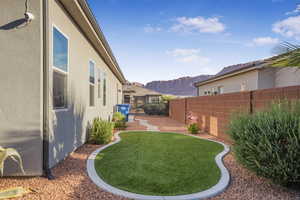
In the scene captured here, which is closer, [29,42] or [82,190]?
[82,190]

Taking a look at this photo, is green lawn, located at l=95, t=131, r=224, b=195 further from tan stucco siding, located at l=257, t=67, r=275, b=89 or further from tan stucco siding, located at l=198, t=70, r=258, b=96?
tan stucco siding, located at l=198, t=70, r=258, b=96

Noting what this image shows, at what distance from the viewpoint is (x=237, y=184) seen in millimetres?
3312

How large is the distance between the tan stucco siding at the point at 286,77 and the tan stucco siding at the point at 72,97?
9.03 m

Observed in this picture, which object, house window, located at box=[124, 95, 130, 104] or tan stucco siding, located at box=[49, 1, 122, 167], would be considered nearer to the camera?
tan stucco siding, located at box=[49, 1, 122, 167]

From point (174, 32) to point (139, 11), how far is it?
3973 mm

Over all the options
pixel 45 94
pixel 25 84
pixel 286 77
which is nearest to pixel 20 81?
pixel 25 84

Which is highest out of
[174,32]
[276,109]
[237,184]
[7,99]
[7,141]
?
[174,32]

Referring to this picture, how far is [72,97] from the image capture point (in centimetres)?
486

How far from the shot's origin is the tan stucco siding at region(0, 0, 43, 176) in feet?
10.9

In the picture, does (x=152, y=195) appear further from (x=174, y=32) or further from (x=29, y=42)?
(x=174, y=32)

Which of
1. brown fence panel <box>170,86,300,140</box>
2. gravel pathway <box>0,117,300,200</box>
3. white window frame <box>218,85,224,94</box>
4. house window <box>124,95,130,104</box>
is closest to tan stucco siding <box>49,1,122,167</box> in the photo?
gravel pathway <box>0,117,300,200</box>

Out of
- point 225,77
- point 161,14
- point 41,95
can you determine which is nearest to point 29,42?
point 41,95

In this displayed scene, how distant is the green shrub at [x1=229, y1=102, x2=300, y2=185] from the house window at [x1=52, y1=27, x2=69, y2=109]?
403cm

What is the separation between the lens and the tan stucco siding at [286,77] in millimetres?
8195
